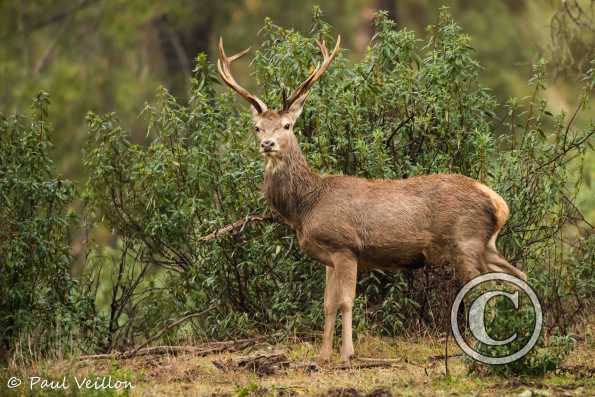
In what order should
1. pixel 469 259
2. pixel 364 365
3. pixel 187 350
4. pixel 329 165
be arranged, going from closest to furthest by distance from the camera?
1. pixel 364 365
2. pixel 469 259
3. pixel 187 350
4. pixel 329 165

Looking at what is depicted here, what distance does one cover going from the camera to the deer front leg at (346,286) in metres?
9.86

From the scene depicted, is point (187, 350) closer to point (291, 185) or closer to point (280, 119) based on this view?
point (291, 185)

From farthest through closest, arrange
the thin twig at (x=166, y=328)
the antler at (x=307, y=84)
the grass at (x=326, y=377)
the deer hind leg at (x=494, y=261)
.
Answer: the thin twig at (x=166, y=328)
the antler at (x=307, y=84)
the deer hind leg at (x=494, y=261)
the grass at (x=326, y=377)

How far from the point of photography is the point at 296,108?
10406mm

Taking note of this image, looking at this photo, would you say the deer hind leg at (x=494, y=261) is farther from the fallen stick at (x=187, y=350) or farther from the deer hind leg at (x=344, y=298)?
the fallen stick at (x=187, y=350)

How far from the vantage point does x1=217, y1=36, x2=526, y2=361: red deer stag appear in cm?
982

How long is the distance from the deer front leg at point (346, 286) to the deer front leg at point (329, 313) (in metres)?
0.12

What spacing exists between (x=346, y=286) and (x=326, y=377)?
103 centimetres

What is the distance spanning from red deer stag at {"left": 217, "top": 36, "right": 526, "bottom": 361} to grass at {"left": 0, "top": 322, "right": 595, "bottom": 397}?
0.59m

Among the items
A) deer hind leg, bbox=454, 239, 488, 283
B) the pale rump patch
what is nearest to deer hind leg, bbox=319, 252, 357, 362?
deer hind leg, bbox=454, 239, 488, 283

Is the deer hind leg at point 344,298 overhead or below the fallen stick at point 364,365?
overhead

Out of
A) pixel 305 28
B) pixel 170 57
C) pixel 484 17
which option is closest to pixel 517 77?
pixel 484 17

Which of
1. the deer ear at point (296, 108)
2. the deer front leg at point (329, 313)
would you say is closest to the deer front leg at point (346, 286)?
the deer front leg at point (329, 313)

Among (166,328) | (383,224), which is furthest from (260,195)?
(383,224)
